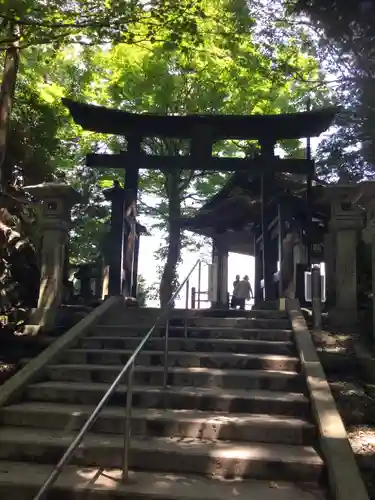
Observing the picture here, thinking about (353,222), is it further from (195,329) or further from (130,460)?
(130,460)

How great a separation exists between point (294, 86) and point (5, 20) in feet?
32.6

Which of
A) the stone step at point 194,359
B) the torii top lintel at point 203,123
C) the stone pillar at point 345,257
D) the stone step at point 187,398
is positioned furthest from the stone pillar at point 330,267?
the stone step at point 187,398

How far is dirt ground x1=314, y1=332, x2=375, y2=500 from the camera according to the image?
12.7 ft

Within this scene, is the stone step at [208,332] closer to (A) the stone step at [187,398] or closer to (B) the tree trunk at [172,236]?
(A) the stone step at [187,398]

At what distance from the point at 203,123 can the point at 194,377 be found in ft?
21.6

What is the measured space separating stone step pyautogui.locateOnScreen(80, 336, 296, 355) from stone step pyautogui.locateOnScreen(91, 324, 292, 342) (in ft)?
0.72

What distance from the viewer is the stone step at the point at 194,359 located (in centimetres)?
560

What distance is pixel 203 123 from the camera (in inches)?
408

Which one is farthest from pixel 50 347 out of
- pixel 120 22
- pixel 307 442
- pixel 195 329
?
pixel 120 22

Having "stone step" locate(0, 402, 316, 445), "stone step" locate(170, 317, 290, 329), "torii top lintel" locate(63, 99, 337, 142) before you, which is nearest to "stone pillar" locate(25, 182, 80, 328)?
"stone step" locate(170, 317, 290, 329)

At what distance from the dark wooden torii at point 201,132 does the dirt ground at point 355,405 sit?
4.04 meters

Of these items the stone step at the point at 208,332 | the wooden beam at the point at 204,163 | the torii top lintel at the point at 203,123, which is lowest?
the stone step at the point at 208,332

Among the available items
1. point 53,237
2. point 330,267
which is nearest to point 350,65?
point 330,267

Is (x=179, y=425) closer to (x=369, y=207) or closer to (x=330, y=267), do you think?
(x=369, y=207)
